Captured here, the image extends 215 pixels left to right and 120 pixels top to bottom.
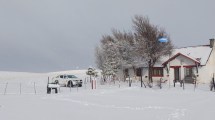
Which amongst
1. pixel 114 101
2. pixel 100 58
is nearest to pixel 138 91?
pixel 114 101

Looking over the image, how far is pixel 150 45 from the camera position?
181 feet

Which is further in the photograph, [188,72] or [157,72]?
[157,72]

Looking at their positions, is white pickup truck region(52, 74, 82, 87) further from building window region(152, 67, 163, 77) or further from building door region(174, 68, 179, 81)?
building window region(152, 67, 163, 77)

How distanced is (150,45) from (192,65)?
7.96 m

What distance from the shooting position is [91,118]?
56.4 feet

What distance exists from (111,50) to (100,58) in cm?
1310

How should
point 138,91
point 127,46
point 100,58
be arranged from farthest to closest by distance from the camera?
point 100,58 → point 127,46 → point 138,91

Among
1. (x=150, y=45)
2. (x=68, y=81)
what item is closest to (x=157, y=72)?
(x=150, y=45)

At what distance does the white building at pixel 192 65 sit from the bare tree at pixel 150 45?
173 centimetres

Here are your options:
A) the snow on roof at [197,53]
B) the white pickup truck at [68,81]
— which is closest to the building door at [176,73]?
the snow on roof at [197,53]

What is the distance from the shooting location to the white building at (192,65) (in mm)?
49375

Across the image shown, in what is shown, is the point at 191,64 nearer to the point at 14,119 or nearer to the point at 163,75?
the point at 163,75

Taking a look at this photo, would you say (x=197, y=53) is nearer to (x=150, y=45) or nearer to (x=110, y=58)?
(x=150, y=45)

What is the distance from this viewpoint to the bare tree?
2179 inches
